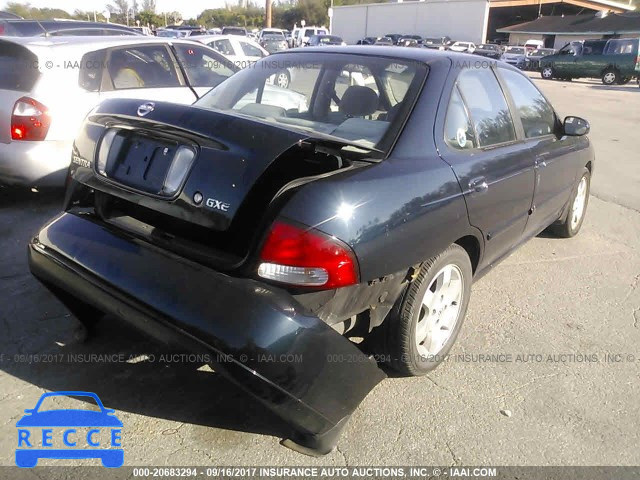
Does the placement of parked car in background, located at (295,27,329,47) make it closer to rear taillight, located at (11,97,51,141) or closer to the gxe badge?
rear taillight, located at (11,97,51,141)

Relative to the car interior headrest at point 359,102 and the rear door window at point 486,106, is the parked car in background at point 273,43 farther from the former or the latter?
the car interior headrest at point 359,102

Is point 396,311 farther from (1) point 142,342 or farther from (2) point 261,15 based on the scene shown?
(2) point 261,15

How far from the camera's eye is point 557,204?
4.36 m

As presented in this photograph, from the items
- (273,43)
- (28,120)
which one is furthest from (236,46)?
(273,43)

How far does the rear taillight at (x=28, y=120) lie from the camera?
15.6 ft

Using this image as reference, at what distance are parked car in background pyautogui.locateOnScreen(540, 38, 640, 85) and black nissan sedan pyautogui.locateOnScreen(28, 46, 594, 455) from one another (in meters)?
26.5

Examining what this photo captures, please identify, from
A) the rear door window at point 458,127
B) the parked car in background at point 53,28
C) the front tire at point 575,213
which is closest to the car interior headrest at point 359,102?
the rear door window at point 458,127

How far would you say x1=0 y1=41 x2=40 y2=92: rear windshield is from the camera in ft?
16.0

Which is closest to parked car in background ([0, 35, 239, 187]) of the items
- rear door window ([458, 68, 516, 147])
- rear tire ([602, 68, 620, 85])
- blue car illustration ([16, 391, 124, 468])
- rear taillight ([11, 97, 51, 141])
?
rear taillight ([11, 97, 51, 141])

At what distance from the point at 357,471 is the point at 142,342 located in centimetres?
146

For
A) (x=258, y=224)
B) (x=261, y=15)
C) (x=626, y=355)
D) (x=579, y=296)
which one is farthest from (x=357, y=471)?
(x=261, y=15)

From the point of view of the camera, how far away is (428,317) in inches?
110

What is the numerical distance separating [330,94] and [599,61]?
90.1ft

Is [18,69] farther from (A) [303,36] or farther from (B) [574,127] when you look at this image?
(A) [303,36]
